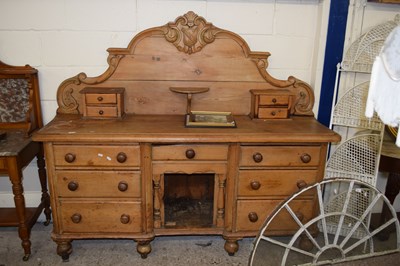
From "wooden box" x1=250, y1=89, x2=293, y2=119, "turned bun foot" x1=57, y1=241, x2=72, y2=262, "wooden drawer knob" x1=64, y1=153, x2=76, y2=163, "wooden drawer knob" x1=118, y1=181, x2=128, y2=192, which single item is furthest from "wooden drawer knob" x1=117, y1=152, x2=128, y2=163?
"wooden box" x1=250, y1=89, x2=293, y2=119

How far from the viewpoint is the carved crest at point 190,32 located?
92.4 inches

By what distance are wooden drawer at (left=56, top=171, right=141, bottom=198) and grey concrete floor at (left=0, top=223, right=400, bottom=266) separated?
483 mm

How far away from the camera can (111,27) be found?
7.88 ft

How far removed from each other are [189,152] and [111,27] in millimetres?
1062

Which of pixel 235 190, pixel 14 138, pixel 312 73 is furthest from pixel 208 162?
pixel 14 138

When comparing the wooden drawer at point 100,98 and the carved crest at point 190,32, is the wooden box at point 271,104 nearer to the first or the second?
the carved crest at point 190,32

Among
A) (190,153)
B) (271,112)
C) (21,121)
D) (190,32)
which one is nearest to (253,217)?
(190,153)

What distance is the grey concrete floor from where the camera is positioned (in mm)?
2291

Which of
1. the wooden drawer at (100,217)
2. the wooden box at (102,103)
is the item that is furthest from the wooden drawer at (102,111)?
the wooden drawer at (100,217)

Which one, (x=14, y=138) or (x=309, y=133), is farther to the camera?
(x=14, y=138)

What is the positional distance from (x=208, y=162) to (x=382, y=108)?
3.99ft

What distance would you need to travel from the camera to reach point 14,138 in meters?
2.28

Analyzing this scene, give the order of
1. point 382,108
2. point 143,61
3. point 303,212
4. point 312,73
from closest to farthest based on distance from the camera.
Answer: point 382,108 → point 303,212 → point 143,61 → point 312,73

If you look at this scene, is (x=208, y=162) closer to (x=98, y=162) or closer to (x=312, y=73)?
(x=98, y=162)
